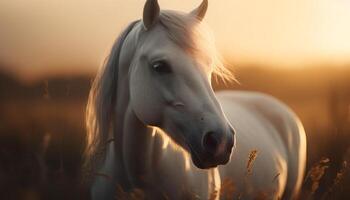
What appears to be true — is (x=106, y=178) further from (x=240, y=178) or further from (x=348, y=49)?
(x=348, y=49)

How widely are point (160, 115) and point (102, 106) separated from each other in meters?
0.31

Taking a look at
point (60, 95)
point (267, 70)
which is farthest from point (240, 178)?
point (267, 70)

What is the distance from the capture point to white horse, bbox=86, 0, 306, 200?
2.28 meters

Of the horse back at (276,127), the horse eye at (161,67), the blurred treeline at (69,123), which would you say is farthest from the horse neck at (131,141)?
the horse back at (276,127)

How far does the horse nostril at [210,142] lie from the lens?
85.9 inches

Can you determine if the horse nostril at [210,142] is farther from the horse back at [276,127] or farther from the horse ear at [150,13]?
the horse back at [276,127]

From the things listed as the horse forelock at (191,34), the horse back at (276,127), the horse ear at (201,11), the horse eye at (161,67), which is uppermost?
the horse ear at (201,11)

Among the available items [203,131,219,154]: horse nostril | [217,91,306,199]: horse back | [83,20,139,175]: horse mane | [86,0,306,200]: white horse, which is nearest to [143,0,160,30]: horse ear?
[86,0,306,200]: white horse

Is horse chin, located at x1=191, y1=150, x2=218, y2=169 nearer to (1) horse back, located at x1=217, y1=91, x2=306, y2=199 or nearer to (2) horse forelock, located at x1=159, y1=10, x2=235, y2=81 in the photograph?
(2) horse forelock, located at x1=159, y1=10, x2=235, y2=81

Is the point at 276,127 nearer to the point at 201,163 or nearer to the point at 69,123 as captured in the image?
Result: the point at 69,123

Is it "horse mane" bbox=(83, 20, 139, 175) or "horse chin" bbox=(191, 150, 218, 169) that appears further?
"horse mane" bbox=(83, 20, 139, 175)

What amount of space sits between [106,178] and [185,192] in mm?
360

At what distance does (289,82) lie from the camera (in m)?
4.86

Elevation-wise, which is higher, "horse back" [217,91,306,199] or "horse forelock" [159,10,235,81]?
"horse forelock" [159,10,235,81]
